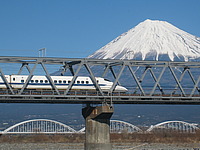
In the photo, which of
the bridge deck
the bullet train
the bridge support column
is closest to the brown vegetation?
the bullet train

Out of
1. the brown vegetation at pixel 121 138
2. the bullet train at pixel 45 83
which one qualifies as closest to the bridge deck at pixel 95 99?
the bullet train at pixel 45 83

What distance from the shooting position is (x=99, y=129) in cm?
6931

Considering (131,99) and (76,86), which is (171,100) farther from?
(76,86)

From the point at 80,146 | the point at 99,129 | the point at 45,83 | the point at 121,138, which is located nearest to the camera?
the point at 99,129

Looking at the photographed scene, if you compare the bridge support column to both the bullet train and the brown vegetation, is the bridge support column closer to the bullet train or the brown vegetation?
the bullet train

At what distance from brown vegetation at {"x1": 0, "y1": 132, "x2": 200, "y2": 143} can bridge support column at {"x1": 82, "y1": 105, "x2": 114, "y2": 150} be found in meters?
33.1

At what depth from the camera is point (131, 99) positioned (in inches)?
2884

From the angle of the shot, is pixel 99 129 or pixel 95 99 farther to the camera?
pixel 95 99

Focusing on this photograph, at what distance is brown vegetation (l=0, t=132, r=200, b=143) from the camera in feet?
338

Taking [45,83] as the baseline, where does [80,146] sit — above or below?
below

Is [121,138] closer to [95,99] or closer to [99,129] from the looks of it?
[95,99]

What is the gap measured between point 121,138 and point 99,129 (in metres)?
37.5

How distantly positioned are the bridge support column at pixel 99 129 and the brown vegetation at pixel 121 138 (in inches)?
1305

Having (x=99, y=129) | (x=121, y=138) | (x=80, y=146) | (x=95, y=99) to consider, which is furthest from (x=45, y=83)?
(x=121, y=138)
